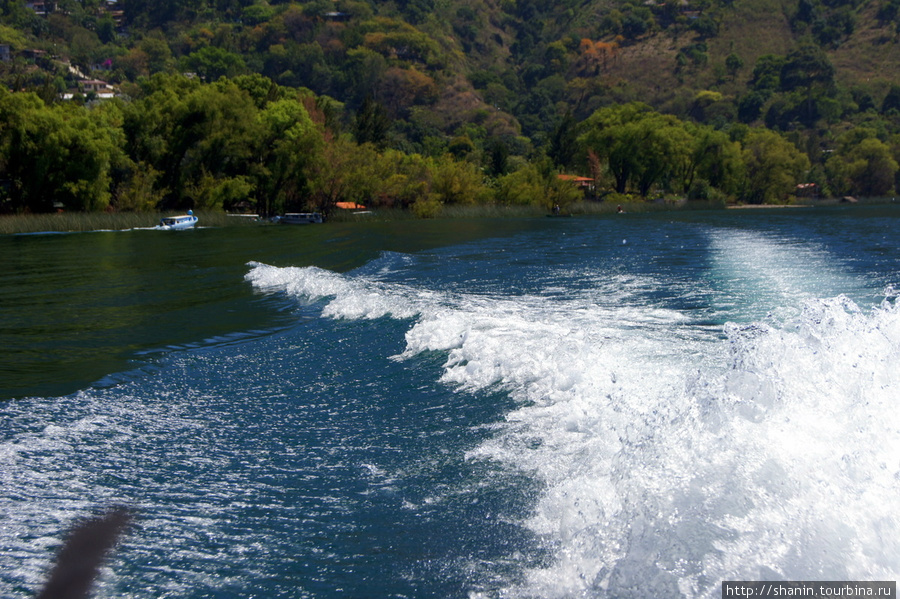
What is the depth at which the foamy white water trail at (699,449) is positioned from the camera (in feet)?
18.0

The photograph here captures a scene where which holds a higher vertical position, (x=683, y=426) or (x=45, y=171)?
(x=45, y=171)

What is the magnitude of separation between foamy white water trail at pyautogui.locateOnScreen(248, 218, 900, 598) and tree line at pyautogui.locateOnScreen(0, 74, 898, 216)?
5036 cm

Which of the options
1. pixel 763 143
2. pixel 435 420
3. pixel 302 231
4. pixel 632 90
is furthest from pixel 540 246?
pixel 632 90

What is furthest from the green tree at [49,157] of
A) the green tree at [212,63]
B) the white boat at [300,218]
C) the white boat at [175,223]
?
the green tree at [212,63]

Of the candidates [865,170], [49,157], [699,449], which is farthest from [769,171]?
[699,449]

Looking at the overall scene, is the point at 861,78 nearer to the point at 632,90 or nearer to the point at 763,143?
the point at 632,90

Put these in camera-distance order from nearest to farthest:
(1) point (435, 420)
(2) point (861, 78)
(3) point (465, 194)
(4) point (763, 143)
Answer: (1) point (435, 420) → (3) point (465, 194) → (4) point (763, 143) → (2) point (861, 78)

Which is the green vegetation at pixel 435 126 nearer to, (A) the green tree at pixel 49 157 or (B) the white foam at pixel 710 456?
(A) the green tree at pixel 49 157

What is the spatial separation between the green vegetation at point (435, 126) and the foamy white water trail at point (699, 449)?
5226 centimetres

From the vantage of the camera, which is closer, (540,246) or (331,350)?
(331,350)

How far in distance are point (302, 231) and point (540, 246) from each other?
63.9ft

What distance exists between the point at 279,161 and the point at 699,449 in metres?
62.9

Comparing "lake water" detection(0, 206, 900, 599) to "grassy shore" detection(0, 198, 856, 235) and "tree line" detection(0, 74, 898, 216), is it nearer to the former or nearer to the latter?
"grassy shore" detection(0, 198, 856, 235)

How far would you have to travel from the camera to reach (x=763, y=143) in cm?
10269
